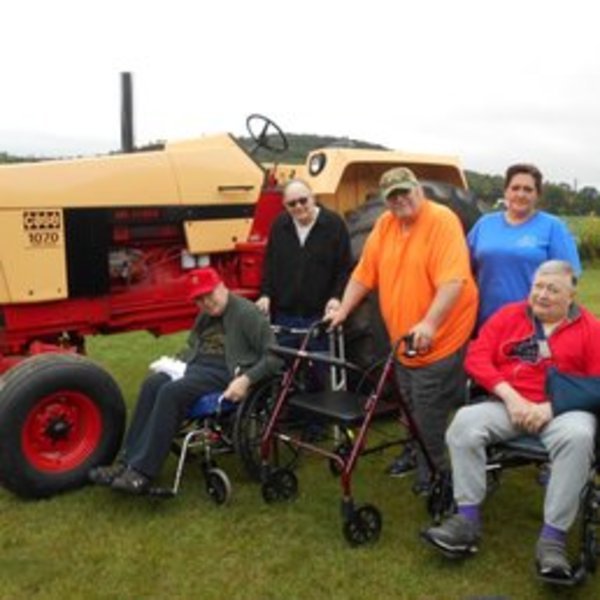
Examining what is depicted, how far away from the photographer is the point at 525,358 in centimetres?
397

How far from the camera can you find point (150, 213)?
5.63 metres

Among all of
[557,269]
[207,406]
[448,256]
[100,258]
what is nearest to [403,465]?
[207,406]

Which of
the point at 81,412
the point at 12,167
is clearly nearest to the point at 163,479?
the point at 81,412

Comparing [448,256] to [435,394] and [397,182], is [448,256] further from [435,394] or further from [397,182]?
[435,394]

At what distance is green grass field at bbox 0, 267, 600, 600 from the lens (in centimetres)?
369

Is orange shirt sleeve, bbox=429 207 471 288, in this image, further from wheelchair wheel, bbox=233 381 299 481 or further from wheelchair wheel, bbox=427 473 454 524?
wheelchair wheel, bbox=233 381 299 481

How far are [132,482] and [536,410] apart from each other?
1833mm

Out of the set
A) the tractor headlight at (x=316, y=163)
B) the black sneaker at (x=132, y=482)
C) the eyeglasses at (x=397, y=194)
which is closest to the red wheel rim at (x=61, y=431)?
the black sneaker at (x=132, y=482)

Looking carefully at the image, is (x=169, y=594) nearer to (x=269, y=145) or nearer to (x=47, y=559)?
(x=47, y=559)

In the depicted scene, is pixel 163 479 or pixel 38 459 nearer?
pixel 38 459

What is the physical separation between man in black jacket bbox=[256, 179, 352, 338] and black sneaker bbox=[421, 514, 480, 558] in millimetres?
1634

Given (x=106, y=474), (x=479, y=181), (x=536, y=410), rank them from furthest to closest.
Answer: (x=479, y=181) → (x=106, y=474) → (x=536, y=410)

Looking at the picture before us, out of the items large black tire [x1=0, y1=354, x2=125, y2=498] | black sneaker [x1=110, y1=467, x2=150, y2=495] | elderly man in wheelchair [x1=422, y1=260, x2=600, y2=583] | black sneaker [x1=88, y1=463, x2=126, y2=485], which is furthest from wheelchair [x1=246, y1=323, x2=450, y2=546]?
large black tire [x1=0, y1=354, x2=125, y2=498]

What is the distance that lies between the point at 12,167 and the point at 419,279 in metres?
2.40
